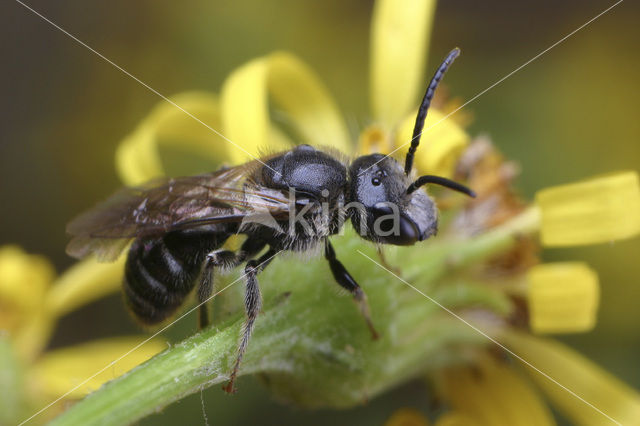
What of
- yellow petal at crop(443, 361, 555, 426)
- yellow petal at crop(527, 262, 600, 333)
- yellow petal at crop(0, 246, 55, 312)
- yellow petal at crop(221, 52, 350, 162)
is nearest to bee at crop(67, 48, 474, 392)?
yellow petal at crop(221, 52, 350, 162)

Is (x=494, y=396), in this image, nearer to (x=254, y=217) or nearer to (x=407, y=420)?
(x=407, y=420)

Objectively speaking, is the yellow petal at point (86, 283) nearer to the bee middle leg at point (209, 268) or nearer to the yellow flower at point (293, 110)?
the yellow flower at point (293, 110)

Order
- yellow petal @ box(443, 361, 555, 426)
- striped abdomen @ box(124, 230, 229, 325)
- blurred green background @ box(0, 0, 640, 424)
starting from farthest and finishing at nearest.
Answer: blurred green background @ box(0, 0, 640, 424) < yellow petal @ box(443, 361, 555, 426) < striped abdomen @ box(124, 230, 229, 325)

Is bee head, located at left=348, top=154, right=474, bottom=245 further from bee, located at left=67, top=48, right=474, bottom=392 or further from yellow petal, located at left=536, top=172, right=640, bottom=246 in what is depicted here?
yellow petal, located at left=536, top=172, right=640, bottom=246

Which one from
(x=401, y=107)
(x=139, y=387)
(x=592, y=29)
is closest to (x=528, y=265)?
(x=401, y=107)

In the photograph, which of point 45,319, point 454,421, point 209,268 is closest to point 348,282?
point 209,268

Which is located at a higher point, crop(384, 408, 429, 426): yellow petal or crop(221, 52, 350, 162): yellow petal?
crop(221, 52, 350, 162): yellow petal

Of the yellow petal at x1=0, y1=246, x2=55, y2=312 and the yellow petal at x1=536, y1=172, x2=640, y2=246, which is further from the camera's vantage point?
the yellow petal at x1=0, y1=246, x2=55, y2=312
